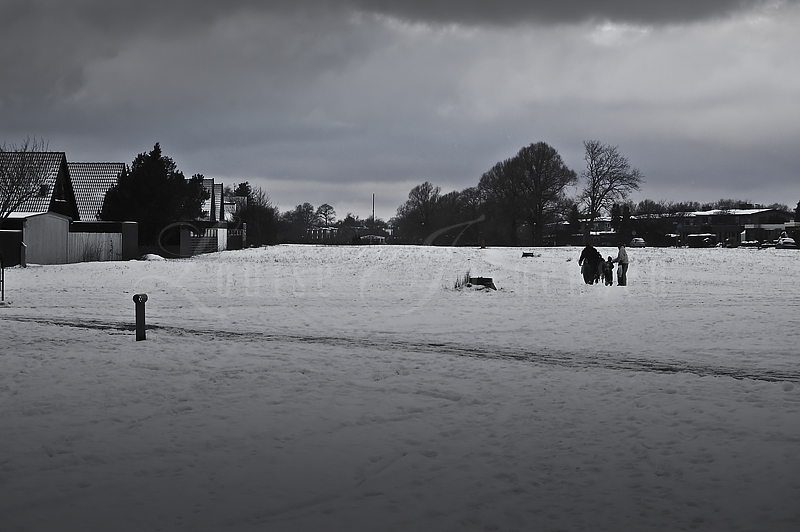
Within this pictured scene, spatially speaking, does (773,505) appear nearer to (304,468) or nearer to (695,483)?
(695,483)

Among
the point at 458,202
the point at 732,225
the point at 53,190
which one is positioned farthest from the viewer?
the point at 732,225

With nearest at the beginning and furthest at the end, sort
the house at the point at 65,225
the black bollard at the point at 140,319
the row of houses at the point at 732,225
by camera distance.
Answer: the black bollard at the point at 140,319
the house at the point at 65,225
the row of houses at the point at 732,225

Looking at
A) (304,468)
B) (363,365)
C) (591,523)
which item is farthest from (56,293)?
(591,523)

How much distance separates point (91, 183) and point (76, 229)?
538 inches

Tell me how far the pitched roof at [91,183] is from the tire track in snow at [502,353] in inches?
1432

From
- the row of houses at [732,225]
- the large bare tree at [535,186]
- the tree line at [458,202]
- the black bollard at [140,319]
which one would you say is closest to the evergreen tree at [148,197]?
the tree line at [458,202]

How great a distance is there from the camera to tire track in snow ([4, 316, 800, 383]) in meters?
9.80

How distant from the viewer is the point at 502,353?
11445 millimetres

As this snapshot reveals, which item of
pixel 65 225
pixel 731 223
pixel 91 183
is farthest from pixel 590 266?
pixel 731 223

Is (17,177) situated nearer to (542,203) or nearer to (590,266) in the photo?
(590,266)

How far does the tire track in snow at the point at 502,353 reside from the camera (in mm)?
9805

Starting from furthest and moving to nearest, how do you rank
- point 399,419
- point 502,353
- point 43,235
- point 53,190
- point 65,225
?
point 53,190 < point 65,225 < point 43,235 < point 502,353 < point 399,419

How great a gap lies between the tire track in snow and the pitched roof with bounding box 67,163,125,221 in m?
36.4

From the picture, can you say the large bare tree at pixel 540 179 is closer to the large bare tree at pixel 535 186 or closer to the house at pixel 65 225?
the large bare tree at pixel 535 186
